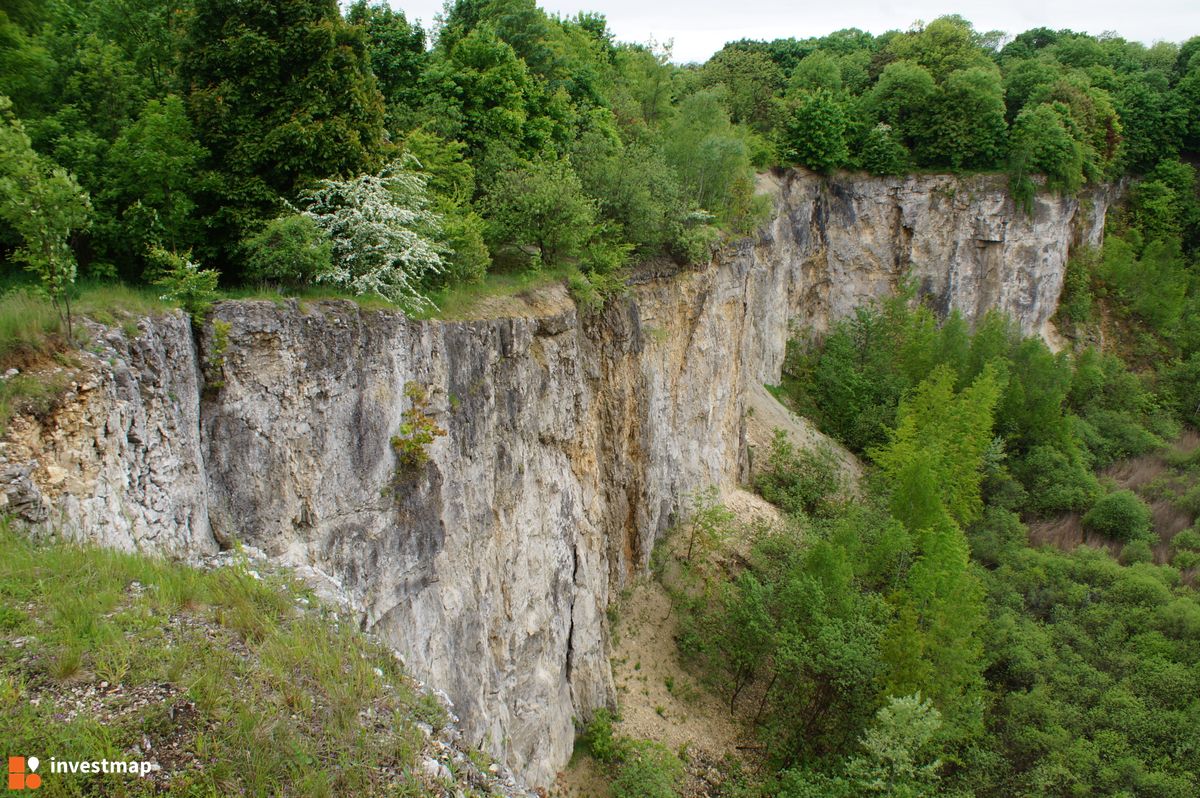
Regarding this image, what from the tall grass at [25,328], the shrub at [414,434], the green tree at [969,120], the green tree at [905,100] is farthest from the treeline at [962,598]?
the tall grass at [25,328]

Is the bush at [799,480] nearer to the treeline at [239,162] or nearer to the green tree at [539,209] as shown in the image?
the green tree at [539,209]

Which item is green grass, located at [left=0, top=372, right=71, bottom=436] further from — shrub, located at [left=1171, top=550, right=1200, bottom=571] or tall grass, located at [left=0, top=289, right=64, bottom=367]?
shrub, located at [left=1171, top=550, right=1200, bottom=571]

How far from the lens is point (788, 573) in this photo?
73.5 feet

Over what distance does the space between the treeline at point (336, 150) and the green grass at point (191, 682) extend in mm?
3795

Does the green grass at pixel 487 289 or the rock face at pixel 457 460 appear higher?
the green grass at pixel 487 289

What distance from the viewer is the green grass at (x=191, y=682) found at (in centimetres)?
531

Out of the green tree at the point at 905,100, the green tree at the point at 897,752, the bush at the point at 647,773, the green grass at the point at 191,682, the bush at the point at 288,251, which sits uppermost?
the green tree at the point at 905,100

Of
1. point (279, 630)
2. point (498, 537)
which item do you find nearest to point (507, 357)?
point (498, 537)

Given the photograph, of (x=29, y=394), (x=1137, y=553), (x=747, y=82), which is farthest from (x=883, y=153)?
(x=29, y=394)

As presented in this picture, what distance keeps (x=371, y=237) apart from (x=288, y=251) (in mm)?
1693

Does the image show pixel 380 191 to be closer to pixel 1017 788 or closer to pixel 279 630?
pixel 279 630

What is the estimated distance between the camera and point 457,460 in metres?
14.1

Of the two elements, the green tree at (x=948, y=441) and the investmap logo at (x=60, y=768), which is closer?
the investmap logo at (x=60, y=768)

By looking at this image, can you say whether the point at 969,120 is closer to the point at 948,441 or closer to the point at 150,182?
the point at 948,441
